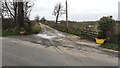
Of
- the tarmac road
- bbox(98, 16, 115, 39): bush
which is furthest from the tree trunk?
the tarmac road

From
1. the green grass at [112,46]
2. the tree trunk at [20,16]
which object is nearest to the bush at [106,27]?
the green grass at [112,46]

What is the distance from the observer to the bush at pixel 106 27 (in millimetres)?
17734

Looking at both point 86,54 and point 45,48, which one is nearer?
point 86,54

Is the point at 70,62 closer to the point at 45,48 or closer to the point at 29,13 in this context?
the point at 45,48

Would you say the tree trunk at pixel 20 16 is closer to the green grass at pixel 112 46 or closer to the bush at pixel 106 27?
the bush at pixel 106 27

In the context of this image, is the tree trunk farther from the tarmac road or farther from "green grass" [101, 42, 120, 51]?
"green grass" [101, 42, 120, 51]

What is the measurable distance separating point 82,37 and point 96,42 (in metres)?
2.54

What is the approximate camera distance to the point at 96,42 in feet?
57.8

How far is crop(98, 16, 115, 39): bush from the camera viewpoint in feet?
58.2

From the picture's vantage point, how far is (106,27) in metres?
18.0

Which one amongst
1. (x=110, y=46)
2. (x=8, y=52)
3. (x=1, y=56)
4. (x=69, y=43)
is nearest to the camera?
(x=1, y=56)

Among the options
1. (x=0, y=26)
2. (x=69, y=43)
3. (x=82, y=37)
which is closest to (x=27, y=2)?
(x=0, y=26)

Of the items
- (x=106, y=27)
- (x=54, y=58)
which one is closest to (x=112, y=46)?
(x=106, y=27)

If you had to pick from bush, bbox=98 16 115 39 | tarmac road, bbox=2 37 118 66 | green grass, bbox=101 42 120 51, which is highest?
bush, bbox=98 16 115 39
